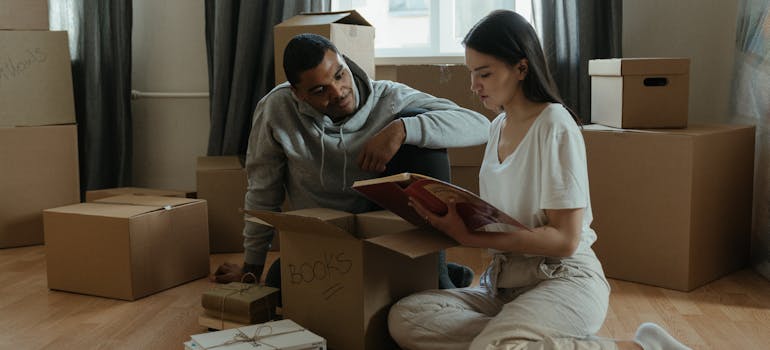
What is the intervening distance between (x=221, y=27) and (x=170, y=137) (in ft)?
1.96

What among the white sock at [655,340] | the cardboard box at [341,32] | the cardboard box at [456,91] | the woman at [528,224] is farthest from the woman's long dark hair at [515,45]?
the cardboard box at [456,91]

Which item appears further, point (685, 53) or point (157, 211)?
point (685, 53)

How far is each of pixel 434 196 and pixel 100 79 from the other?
7.22 ft

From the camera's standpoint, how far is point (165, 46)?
11.0 ft

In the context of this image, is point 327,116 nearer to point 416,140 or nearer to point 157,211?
point 416,140

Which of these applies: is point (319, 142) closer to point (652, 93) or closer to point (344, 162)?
point (344, 162)

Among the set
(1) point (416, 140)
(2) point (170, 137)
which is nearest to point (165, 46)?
(2) point (170, 137)

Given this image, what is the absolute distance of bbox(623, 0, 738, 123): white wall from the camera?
2.80 metres

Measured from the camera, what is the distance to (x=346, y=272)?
1703 mm

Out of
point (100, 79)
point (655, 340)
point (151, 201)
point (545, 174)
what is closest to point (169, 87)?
point (100, 79)

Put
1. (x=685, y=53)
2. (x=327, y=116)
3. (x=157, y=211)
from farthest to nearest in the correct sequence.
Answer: (x=685, y=53) < (x=157, y=211) < (x=327, y=116)


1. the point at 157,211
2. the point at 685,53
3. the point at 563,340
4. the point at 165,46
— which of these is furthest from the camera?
the point at 165,46

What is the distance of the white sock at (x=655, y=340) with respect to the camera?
4.95 ft

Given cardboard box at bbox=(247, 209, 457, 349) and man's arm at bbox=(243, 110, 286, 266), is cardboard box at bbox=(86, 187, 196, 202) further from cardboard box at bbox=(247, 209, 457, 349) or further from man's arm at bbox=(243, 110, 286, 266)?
A: cardboard box at bbox=(247, 209, 457, 349)
